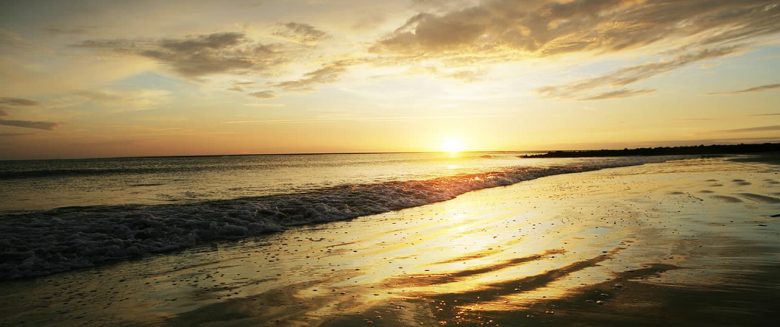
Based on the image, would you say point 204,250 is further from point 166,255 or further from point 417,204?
point 417,204

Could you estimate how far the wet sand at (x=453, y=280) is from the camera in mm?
4875

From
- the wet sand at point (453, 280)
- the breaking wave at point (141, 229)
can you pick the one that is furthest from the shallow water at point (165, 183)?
the wet sand at point (453, 280)

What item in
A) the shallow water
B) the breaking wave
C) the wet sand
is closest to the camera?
the wet sand

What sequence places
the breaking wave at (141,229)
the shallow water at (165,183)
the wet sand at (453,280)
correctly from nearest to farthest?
1. the wet sand at (453,280)
2. the breaking wave at (141,229)
3. the shallow water at (165,183)

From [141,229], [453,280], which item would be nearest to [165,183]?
[141,229]

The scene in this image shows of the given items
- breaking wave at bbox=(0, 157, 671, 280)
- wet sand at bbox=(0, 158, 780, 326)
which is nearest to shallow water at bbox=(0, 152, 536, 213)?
breaking wave at bbox=(0, 157, 671, 280)

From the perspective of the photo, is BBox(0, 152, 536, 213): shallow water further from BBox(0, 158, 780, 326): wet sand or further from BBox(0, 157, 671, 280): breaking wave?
BBox(0, 158, 780, 326): wet sand

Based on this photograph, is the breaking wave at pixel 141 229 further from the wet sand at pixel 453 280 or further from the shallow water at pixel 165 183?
the shallow water at pixel 165 183

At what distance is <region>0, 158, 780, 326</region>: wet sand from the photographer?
4.88m

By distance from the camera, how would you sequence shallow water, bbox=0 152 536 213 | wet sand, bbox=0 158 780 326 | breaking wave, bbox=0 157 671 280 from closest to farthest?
wet sand, bbox=0 158 780 326
breaking wave, bbox=0 157 671 280
shallow water, bbox=0 152 536 213

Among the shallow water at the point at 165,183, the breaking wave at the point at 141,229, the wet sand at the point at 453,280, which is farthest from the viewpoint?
the shallow water at the point at 165,183

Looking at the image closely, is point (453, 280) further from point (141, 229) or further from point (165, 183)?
point (165, 183)

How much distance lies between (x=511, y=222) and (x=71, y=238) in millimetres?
10868

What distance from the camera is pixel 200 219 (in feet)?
40.8
